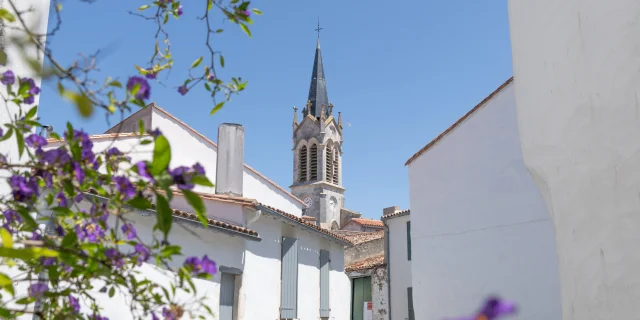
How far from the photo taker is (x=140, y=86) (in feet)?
6.81

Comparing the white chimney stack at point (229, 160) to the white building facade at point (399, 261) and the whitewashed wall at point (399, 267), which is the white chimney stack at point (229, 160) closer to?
the white building facade at point (399, 261)

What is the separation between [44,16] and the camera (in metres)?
5.01

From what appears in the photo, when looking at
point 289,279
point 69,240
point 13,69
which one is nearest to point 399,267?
point 289,279

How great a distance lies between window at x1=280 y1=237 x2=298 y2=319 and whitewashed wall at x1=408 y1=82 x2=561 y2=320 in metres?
2.67

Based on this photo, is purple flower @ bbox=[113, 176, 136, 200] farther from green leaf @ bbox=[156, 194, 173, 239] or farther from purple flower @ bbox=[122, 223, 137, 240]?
green leaf @ bbox=[156, 194, 173, 239]

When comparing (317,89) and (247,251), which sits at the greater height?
(317,89)

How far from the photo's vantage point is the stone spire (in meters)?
53.7

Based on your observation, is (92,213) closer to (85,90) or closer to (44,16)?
(85,90)

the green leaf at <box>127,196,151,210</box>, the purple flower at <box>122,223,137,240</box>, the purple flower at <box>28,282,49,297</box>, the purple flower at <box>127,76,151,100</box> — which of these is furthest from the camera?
the purple flower at <box>122,223,137,240</box>

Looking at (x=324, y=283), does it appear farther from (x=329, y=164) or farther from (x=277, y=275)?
(x=329, y=164)

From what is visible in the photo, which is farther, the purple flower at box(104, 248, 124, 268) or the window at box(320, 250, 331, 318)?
the window at box(320, 250, 331, 318)

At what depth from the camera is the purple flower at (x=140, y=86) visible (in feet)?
6.75

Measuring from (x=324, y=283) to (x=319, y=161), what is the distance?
35809mm

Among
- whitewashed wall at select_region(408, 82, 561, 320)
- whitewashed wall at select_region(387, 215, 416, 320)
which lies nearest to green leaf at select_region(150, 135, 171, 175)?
whitewashed wall at select_region(408, 82, 561, 320)
